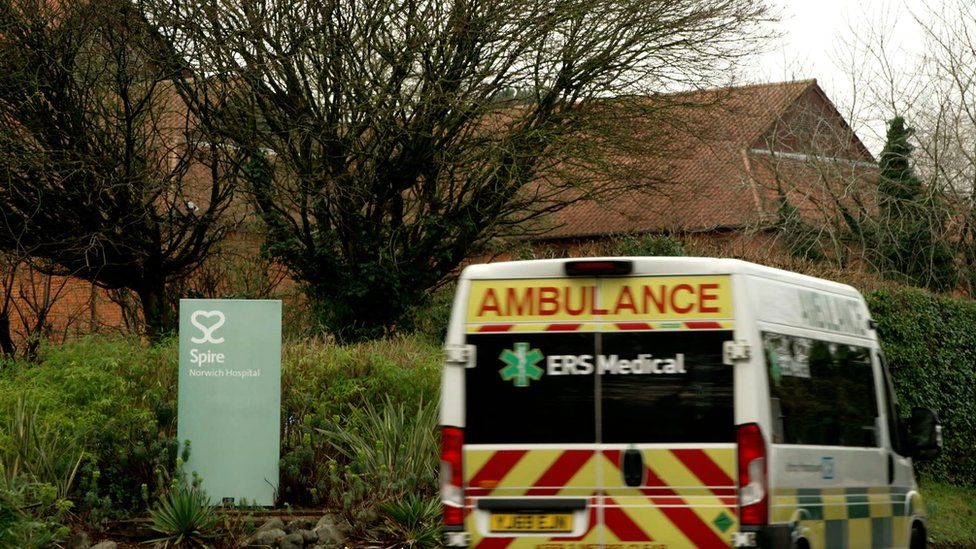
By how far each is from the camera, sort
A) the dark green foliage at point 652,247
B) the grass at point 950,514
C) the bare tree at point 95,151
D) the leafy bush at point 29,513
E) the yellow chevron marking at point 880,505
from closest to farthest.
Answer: the yellow chevron marking at point 880,505, the leafy bush at point 29,513, the grass at point 950,514, the bare tree at point 95,151, the dark green foliage at point 652,247

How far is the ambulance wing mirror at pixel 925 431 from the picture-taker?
924 cm

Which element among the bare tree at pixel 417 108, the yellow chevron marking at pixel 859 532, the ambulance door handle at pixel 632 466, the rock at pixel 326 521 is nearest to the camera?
the ambulance door handle at pixel 632 466

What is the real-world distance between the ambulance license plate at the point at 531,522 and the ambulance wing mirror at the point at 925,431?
317 centimetres

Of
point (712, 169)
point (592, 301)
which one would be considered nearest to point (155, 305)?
point (592, 301)

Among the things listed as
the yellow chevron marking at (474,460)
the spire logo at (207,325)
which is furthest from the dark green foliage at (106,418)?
the yellow chevron marking at (474,460)

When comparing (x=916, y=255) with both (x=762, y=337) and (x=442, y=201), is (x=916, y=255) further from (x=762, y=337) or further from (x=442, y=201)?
(x=762, y=337)

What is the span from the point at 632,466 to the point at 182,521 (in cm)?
576

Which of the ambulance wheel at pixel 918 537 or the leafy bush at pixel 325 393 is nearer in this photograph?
the ambulance wheel at pixel 918 537

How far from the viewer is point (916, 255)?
2817 cm

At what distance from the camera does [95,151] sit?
20.9 metres

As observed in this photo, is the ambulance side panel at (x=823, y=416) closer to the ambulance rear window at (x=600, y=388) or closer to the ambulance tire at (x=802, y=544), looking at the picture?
the ambulance tire at (x=802, y=544)

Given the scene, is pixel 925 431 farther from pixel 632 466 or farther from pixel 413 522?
pixel 413 522

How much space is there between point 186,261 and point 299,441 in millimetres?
10939

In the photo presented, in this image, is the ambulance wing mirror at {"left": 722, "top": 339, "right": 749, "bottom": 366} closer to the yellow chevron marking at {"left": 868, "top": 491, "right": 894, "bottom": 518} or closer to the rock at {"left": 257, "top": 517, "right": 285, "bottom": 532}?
the yellow chevron marking at {"left": 868, "top": 491, "right": 894, "bottom": 518}
